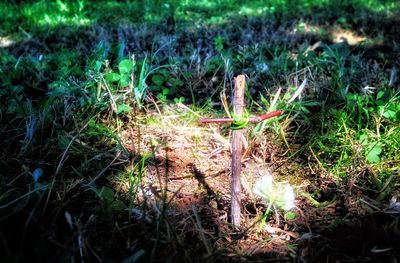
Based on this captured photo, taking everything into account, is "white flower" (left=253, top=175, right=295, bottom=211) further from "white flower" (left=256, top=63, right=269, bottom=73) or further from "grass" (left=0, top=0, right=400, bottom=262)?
"white flower" (left=256, top=63, right=269, bottom=73)

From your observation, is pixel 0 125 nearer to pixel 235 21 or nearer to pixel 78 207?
pixel 78 207

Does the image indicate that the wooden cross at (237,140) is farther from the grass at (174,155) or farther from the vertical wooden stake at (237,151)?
the grass at (174,155)

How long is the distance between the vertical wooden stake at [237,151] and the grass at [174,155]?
98 mm

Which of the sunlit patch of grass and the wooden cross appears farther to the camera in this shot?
the sunlit patch of grass

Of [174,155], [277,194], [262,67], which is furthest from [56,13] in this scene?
[277,194]

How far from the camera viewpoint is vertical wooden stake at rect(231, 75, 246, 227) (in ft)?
4.06

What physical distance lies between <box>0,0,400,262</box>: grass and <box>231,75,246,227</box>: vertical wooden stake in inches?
3.9

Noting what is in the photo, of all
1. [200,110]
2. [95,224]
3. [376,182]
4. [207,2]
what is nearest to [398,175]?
[376,182]

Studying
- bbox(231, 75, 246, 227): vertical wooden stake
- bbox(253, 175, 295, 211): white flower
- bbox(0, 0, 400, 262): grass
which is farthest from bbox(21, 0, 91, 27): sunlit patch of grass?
bbox(253, 175, 295, 211): white flower

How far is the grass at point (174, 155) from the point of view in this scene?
1242 millimetres

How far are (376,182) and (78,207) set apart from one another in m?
1.30

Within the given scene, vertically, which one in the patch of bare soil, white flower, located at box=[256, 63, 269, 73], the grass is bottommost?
the patch of bare soil

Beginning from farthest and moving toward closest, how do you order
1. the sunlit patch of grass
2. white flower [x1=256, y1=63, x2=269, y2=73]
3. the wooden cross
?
the sunlit patch of grass → white flower [x1=256, y1=63, x2=269, y2=73] → the wooden cross

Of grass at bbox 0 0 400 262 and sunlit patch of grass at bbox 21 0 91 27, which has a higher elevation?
sunlit patch of grass at bbox 21 0 91 27
